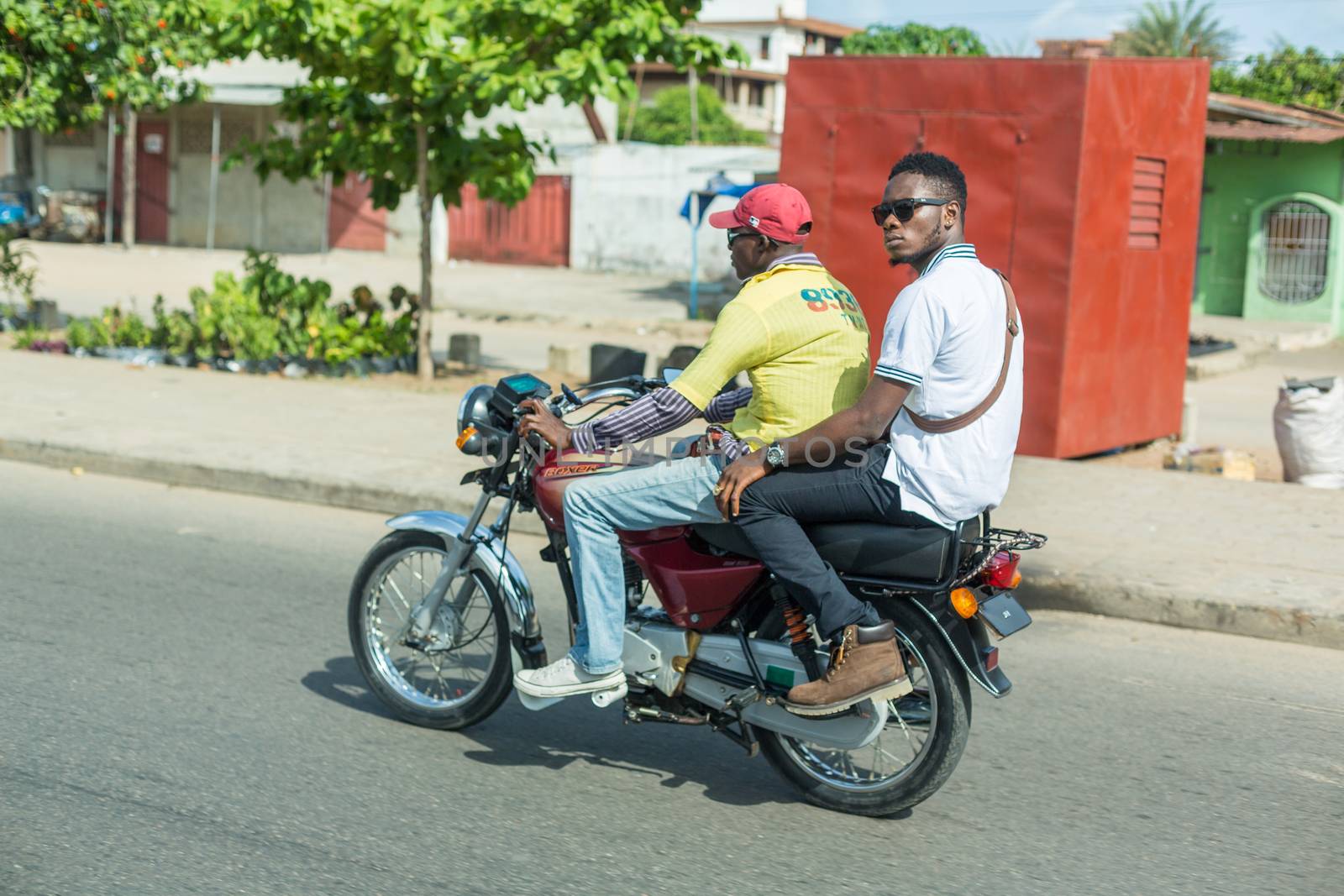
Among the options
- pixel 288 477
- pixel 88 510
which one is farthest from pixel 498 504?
pixel 88 510

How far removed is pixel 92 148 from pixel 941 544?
124ft

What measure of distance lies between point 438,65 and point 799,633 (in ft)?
28.9

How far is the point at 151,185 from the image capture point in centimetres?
3666

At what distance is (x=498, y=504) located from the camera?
8680mm

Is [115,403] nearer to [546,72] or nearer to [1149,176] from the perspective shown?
[546,72]

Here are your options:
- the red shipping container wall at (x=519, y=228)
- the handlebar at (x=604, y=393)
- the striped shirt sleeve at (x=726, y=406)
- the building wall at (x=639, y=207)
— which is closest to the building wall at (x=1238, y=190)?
the building wall at (x=639, y=207)

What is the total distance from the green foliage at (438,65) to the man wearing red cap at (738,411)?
305 inches

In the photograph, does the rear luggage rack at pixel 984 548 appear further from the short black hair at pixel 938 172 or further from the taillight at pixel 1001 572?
the short black hair at pixel 938 172

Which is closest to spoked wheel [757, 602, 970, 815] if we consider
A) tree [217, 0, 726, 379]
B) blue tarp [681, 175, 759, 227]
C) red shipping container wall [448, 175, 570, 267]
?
tree [217, 0, 726, 379]

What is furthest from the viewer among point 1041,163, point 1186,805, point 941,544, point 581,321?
point 581,321

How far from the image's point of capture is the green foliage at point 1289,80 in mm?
31031

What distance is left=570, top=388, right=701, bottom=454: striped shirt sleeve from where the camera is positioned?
13.7ft

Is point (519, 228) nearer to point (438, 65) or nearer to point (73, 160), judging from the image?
point (73, 160)

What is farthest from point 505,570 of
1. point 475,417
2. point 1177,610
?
point 1177,610
